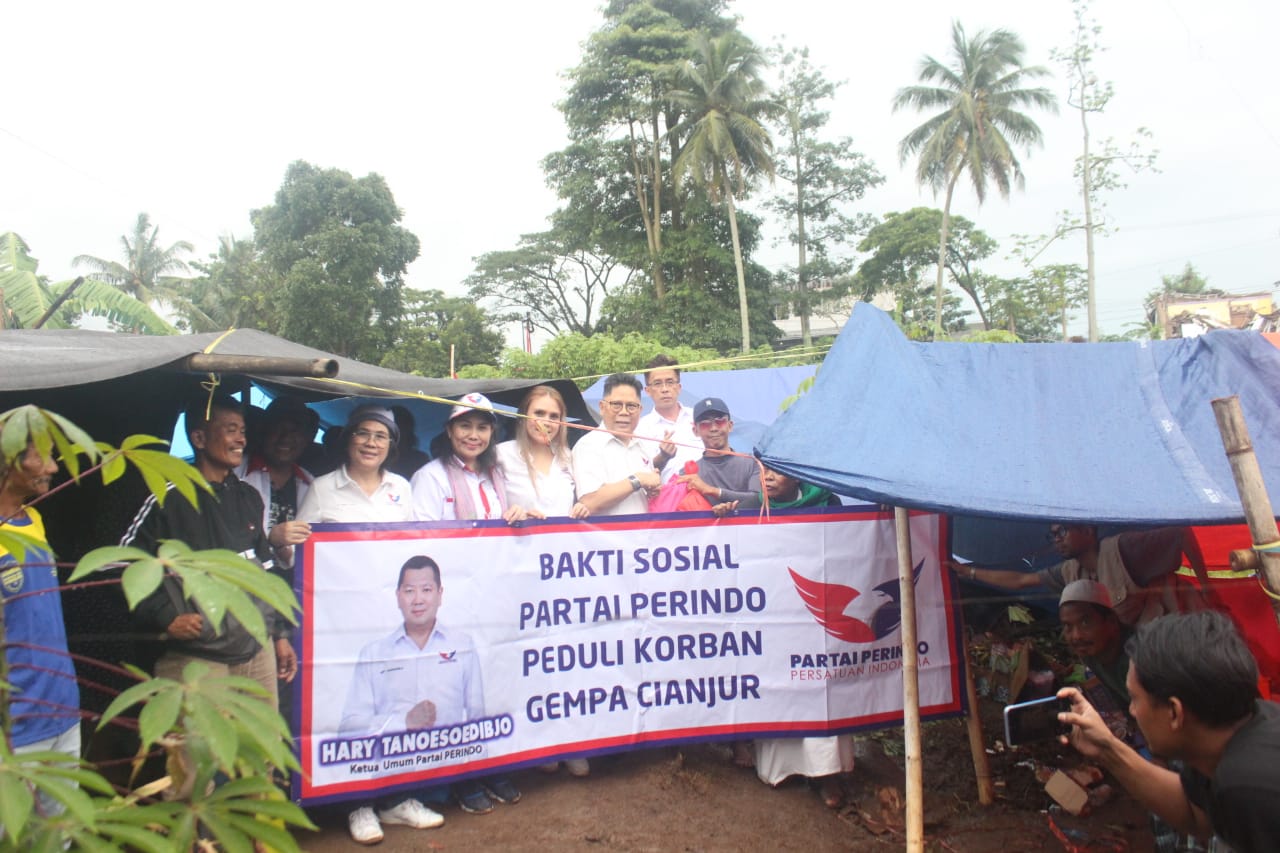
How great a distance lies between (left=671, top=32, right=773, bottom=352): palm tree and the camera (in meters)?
21.6

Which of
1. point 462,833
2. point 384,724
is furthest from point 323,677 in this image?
point 462,833

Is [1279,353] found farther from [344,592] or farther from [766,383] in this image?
[766,383]

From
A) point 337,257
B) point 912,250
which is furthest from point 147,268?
Answer: point 912,250

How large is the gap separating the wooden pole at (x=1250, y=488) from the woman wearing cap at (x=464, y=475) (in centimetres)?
266

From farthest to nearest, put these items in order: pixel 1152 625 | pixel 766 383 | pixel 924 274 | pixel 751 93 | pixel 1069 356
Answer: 1. pixel 924 274
2. pixel 751 93
3. pixel 766 383
4. pixel 1069 356
5. pixel 1152 625

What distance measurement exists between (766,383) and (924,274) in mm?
21857

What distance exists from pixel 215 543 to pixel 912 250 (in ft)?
86.0

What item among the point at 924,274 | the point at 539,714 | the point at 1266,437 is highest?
the point at 924,274

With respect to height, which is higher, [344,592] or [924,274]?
[924,274]

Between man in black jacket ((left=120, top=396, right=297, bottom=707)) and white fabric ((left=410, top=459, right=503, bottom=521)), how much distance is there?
703 mm

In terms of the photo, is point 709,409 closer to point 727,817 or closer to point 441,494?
point 441,494

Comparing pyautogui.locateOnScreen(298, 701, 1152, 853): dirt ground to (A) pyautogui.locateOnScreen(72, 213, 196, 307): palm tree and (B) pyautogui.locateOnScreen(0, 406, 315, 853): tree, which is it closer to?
(B) pyautogui.locateOnScreen(0, 406, 315, 853): tree

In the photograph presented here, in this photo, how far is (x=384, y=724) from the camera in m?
3.42

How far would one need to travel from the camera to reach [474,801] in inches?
141
